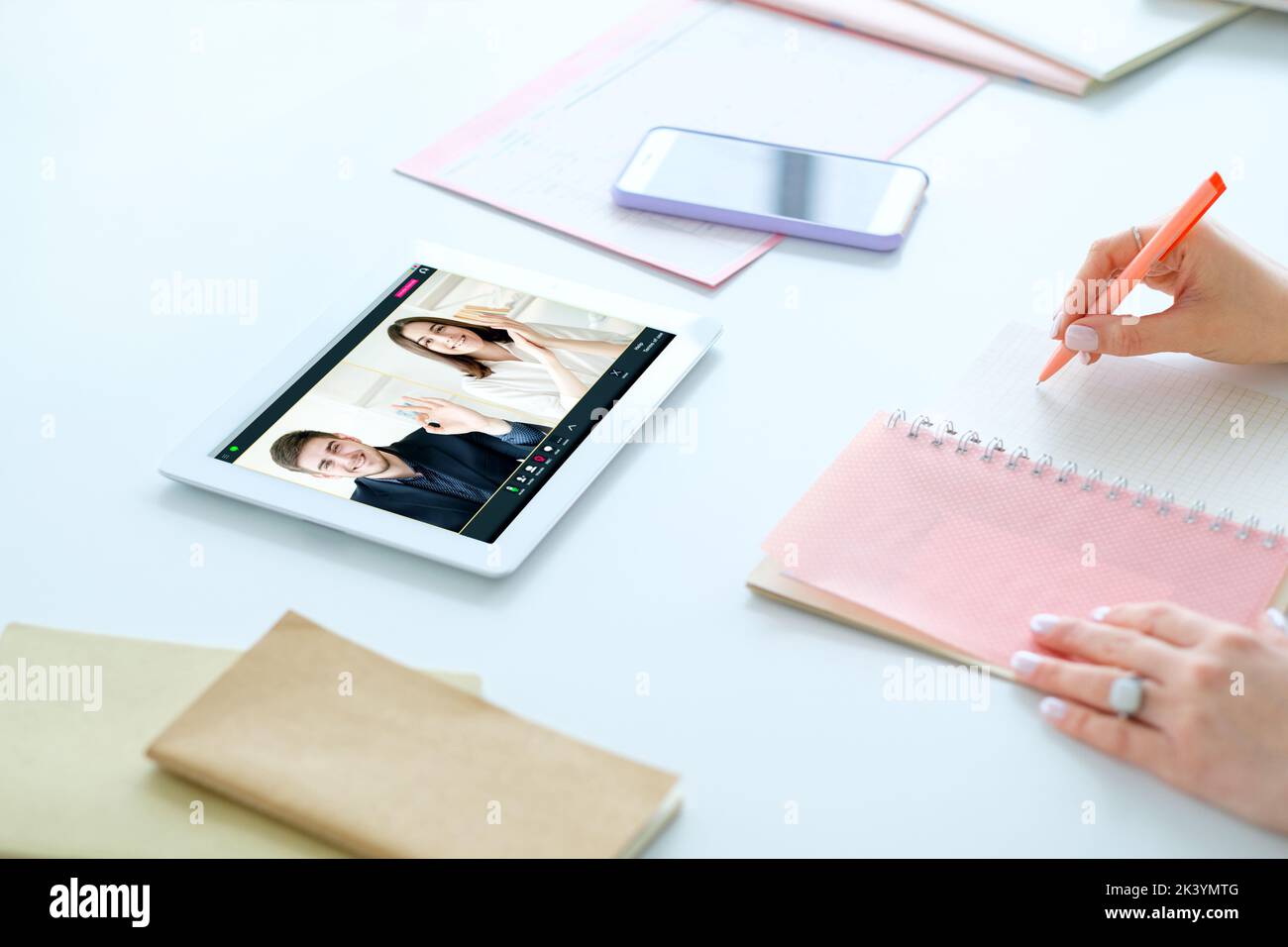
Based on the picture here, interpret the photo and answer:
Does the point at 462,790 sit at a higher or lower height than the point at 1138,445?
lower

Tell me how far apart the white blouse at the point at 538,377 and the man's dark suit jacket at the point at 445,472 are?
28 millimetres

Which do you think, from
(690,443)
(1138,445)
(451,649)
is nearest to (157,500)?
(451,649)

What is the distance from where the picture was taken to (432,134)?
1.26 m

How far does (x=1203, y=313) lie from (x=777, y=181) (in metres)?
0.38

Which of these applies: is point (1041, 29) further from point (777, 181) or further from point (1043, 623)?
point (1043, 623)

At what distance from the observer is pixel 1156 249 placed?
891mm

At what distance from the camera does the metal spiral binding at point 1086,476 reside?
791mm

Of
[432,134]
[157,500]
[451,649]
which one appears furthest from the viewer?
[432,134]

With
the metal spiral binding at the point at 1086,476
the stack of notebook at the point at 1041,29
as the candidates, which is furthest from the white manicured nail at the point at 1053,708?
the stack of notebook at the point at 1041,29

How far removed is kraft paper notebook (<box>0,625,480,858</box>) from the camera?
65 cm

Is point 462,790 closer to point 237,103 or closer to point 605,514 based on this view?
point 605,514

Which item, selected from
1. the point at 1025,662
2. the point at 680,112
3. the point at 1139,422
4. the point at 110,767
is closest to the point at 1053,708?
the point at 1025,662

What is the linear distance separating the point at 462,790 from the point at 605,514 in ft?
0.78
